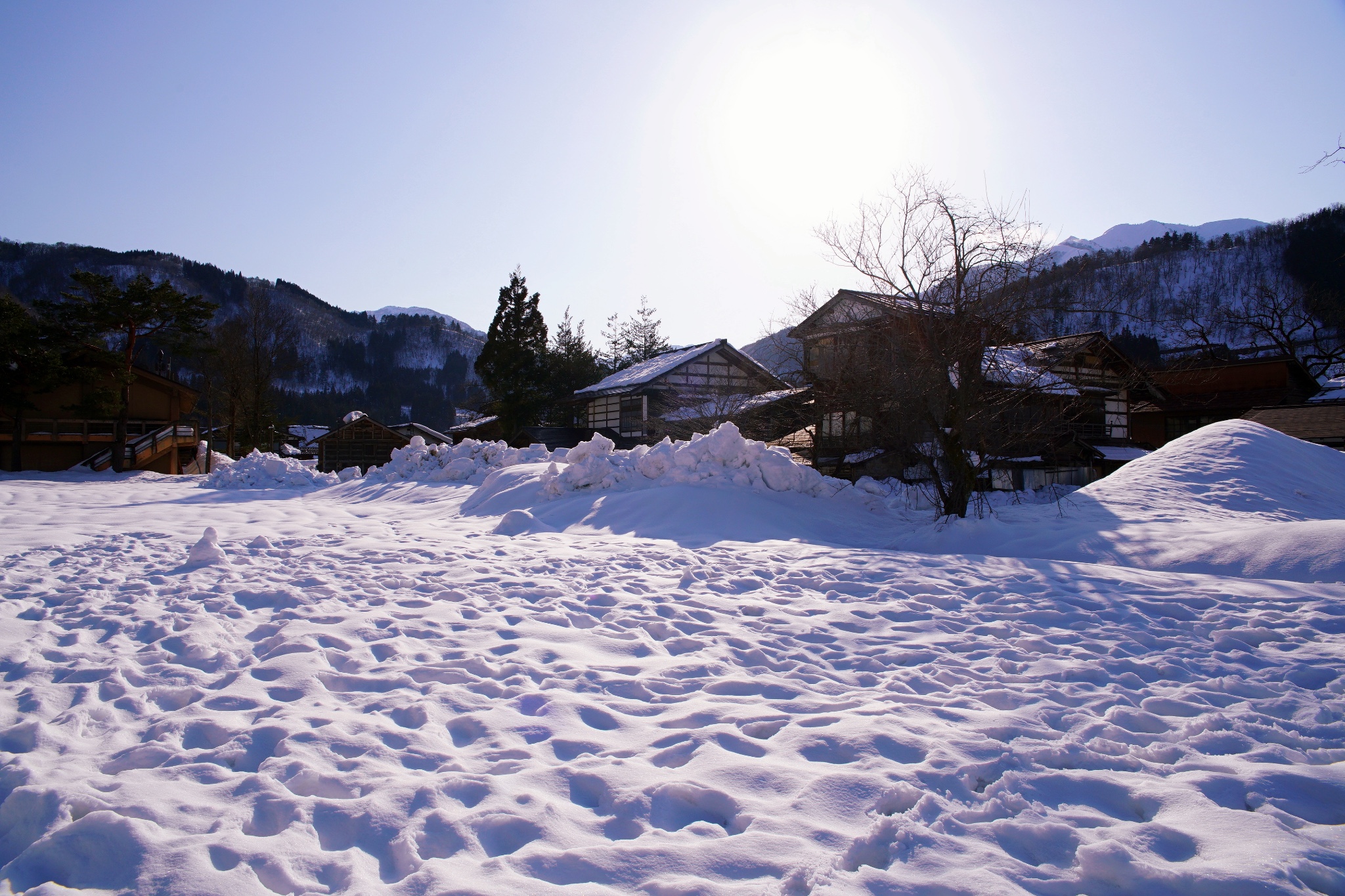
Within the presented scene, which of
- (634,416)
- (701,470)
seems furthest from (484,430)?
(701,470)

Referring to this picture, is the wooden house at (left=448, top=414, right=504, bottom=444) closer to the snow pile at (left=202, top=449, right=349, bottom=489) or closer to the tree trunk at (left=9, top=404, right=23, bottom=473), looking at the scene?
the snow pile at (left=202, top=449, right=349, bottom=489)

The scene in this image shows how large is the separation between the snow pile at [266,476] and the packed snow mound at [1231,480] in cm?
1852

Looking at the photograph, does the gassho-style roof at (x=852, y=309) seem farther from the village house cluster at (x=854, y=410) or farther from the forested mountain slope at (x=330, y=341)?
the forested mountain slope at (x=330, y=341)

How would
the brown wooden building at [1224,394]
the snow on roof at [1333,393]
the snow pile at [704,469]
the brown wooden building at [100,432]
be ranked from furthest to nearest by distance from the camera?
1. the brown wooden building at [1224,394]
2. the brown wooden building at [100,432]
3. the snow on roof at [1333,393]
4. the snow pile at [704,469]

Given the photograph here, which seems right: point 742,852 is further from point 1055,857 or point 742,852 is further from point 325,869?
point 325,869

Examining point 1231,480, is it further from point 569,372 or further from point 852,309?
point 569,372

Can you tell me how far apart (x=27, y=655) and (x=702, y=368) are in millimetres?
25740

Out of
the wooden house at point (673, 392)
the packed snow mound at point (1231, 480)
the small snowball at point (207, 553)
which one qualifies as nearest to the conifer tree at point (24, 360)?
the wooden house at point (673, 392)

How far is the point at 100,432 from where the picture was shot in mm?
24641

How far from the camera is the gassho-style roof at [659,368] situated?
2762cm

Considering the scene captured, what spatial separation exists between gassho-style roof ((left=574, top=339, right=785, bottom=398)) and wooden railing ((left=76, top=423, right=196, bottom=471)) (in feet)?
50.1

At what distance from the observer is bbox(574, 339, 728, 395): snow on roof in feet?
90.6

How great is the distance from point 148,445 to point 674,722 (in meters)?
29.2

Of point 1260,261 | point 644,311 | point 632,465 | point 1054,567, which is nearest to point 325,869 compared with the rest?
point 1054,567
